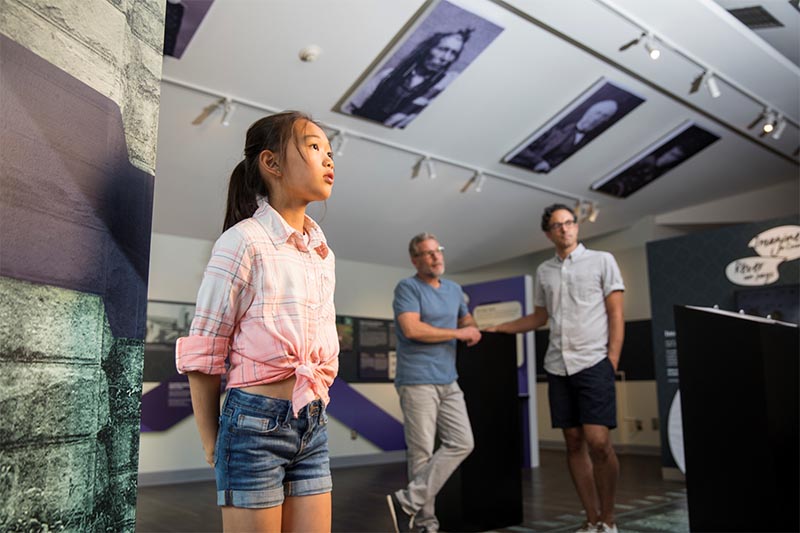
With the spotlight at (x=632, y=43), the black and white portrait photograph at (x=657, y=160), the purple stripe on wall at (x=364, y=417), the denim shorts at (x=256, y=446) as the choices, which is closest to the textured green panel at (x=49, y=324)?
the denim shorts at (x=256, y=446)

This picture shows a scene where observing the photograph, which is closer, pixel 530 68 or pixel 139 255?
pixel 139 255

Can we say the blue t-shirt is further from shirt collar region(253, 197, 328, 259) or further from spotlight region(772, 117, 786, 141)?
spotlight region(772, 117, 786, 141)

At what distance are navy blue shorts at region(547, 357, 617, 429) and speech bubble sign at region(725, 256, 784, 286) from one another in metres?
3.09

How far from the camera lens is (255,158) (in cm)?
130

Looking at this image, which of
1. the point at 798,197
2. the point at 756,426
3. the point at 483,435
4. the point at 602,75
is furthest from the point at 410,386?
the point at 798,197

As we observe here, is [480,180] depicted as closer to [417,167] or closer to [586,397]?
[417,167]

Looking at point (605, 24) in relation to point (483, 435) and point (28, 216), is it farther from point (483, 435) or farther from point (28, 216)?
point (28, 216)

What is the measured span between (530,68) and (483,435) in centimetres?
275

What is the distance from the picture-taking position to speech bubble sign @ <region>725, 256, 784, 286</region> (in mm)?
5312

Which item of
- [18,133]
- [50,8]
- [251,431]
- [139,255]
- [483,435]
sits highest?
[50,8]

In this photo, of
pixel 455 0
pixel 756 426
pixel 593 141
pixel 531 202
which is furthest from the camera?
pixel 531 202

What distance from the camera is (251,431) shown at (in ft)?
3.54

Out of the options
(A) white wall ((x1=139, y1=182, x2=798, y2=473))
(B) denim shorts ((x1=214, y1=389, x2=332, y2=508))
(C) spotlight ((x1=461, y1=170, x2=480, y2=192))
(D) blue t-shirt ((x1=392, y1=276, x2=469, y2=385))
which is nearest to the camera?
(B) denim shorts ((x1=214, y1=389, x2=332, y2=508))

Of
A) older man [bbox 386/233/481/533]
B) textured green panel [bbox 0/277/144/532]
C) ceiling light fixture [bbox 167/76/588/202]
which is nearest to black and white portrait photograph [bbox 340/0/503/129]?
ceiling light fixture [bbox 167/76/588/202]
